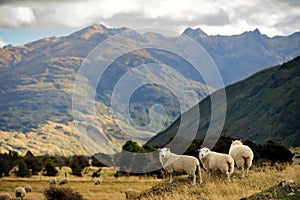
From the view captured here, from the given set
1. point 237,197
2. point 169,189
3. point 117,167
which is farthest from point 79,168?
point 237,197

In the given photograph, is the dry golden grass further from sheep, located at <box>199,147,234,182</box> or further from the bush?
the bush

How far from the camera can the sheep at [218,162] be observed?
2078 centimetres

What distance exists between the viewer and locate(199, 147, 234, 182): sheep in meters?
20.8

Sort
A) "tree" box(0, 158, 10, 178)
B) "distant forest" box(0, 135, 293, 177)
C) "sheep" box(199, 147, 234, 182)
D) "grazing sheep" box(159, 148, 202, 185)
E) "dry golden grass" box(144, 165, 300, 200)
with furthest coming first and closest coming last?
1. "tree" box(0, 158, 10, 178)
2. "distant forest" box(0, 135, 293, 177)
3. "grazing sheep" box(159, 148, 202, 185)
4. "sheep" box(199, 147, 234, 182)
5. "dry golden grass" box(144, 165, 300, 200)

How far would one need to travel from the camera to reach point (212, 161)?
70.5ft

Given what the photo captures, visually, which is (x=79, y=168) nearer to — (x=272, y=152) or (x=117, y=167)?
(x=117, y=167)

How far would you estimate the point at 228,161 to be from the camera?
20.8 metres

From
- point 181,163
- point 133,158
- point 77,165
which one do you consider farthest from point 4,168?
point 181,163

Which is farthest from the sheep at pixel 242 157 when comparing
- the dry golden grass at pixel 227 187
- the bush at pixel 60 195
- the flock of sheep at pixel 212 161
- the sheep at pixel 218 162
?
the bush at pixel 60 195

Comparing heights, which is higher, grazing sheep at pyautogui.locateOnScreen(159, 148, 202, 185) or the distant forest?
the distant forest

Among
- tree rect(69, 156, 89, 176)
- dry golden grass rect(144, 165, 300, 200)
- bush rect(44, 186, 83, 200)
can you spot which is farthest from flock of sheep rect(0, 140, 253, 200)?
tree rect(69, 156, 89, 176)

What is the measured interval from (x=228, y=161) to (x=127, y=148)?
1992 inches

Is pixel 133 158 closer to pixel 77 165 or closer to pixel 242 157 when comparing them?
pixel 77 165

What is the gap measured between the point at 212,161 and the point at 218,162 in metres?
0.45
